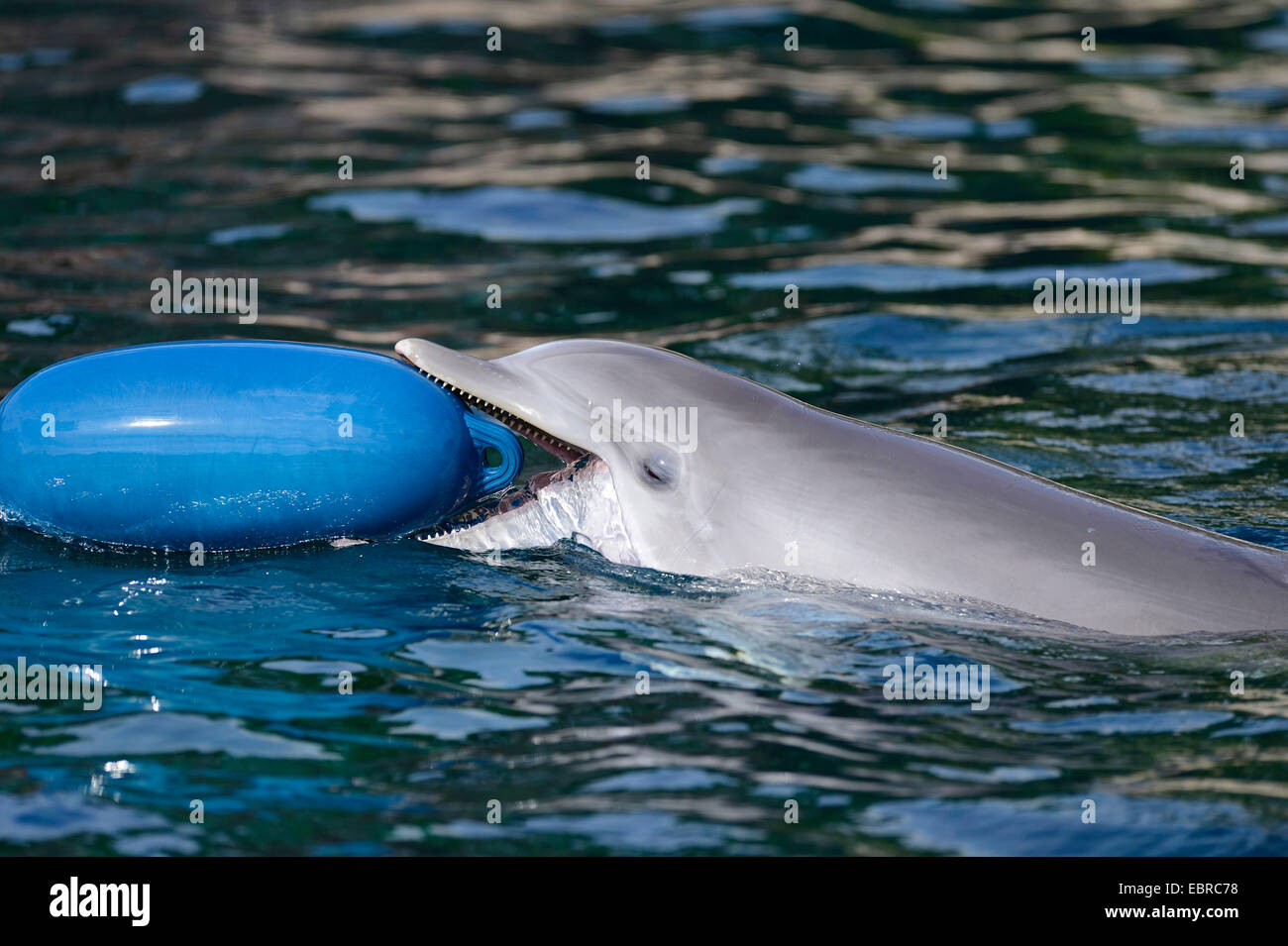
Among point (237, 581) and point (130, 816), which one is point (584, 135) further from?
point (130, 816)

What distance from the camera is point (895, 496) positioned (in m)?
5.49

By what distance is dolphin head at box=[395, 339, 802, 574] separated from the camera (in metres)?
5.65

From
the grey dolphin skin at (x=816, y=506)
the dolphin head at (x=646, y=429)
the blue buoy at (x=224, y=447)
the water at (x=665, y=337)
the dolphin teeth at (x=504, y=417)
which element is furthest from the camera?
the dolphin teeth at (x=504, y=417)

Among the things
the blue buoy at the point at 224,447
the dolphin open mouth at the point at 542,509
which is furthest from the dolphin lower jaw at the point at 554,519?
the blue buoy at the point at 224,447

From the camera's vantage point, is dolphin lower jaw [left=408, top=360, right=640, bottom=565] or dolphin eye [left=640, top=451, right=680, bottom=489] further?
dolphin lower jaw [left=408, top=360, right=640, bottom=565]

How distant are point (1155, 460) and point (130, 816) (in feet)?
16.8

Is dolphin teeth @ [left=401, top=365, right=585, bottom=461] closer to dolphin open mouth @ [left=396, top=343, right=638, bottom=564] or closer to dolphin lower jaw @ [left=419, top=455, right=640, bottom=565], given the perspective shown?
dolphin open mouth @ [left=396, top=343, right=638, bottom=564]

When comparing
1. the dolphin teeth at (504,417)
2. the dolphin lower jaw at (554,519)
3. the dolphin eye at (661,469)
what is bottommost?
the dolphin lower jaw at (554,519)

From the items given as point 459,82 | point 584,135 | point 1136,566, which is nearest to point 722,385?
point 1136,566

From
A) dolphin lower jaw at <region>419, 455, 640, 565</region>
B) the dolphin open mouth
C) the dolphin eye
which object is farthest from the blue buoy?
the dolphin eye

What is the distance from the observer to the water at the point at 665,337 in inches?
179

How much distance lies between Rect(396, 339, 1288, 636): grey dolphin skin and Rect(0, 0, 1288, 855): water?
120 mm

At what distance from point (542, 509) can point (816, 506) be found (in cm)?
105

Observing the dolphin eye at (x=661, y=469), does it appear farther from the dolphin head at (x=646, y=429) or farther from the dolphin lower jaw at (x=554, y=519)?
the dolphin lower jaw at (x=554, y=519)
